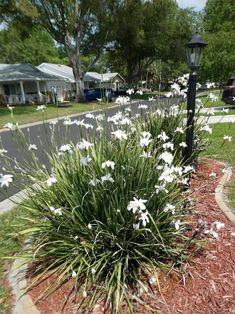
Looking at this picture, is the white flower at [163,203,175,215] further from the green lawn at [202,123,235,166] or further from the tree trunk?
the tree trunk

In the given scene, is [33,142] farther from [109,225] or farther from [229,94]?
[229,94]

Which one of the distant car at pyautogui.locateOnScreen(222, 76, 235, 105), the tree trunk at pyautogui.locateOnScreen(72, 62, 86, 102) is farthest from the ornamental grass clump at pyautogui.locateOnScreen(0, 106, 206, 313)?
the tree trunk at pyautogui.locateOnScreen(72, 62, 86, 102)

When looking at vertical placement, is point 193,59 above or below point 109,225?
above

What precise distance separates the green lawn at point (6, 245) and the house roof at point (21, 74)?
28.7 metres

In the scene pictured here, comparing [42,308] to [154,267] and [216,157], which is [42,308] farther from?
[216,157]

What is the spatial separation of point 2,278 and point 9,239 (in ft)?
2.40

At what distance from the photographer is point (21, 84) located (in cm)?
3067

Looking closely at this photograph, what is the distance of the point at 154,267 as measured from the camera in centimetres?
267

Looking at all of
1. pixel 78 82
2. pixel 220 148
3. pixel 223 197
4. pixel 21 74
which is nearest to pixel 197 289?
pixel 223 197

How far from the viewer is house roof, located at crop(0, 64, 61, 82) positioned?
31.0 m

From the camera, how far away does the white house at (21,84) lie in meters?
31.3

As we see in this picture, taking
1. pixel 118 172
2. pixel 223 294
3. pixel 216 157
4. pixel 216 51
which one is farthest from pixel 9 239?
pixel 216 51

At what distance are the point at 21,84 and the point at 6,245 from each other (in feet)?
96.8

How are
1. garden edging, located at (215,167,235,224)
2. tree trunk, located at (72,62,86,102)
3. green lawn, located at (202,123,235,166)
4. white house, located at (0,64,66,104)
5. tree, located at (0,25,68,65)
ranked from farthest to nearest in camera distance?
tree, located at (0,25,68,65)
white house, located at (0,64,66,104)
tree trunk, located at (72,62,86,102)
green lawn, located at (202,123,235,166)
garden edging, located at (215,167,235,224)
